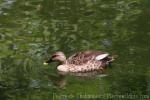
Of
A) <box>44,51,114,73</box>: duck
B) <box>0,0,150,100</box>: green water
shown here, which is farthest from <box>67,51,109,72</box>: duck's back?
<box>0,0,150,100</box>: green water

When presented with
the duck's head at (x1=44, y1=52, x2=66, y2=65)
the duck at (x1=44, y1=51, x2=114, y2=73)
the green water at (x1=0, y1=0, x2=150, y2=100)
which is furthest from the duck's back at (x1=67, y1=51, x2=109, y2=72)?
the green water at (x1=0, y1=0, x2=150, y2=100)

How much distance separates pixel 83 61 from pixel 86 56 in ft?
1.02

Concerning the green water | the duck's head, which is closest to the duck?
the duck's head

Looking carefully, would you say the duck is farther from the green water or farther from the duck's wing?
the green water

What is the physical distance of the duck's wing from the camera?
61.8ft

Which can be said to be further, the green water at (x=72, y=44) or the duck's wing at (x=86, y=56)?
the duck's wing at (x=86, y=56)

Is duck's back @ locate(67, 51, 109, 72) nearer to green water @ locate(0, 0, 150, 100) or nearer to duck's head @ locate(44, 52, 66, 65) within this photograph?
duck's head @ locate(44, 52, 66, 65)

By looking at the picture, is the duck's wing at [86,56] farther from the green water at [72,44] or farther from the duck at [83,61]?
the green water at [72,44]

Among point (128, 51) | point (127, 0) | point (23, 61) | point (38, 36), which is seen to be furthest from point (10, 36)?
point (127, 0)

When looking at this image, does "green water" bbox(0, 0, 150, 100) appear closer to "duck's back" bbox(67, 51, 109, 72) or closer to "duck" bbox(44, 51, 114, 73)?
"duck" bbox(44, 51, 114, 73)

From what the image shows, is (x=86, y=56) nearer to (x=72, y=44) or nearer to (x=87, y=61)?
(x=87, y=61)

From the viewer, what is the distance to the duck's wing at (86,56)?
18844 mm

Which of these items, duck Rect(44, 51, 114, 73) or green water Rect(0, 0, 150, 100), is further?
duck Rect(44, 51, 114, 73)

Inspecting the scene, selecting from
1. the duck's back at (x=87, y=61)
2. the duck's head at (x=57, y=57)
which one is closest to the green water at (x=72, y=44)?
the duck's head at (x=57, y=57)
